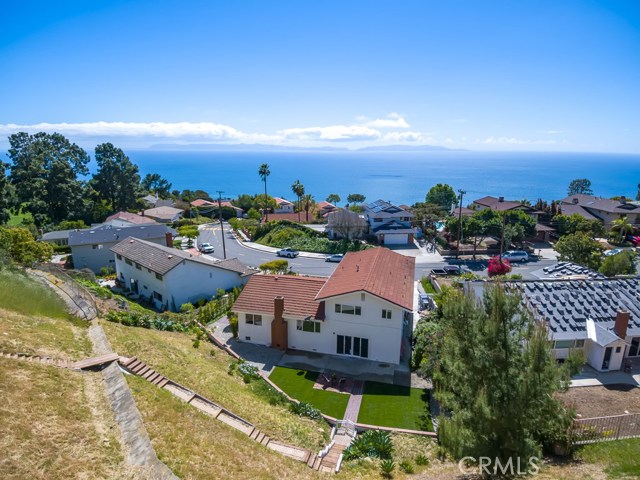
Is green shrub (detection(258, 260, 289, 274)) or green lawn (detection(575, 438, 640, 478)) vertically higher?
green lawn (detection(575, 438, 640, 478))

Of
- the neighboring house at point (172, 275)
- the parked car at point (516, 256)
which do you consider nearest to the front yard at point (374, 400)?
the neighboring house at point (172, 275)

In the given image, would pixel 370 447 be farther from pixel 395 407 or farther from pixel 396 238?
pixel 396 238

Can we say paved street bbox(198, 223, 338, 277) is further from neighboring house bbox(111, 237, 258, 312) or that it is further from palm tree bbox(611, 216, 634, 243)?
palm tree bbox(611, 216, 634, 243)

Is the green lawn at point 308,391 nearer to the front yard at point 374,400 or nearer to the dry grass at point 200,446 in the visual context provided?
the front yard at point 374,400

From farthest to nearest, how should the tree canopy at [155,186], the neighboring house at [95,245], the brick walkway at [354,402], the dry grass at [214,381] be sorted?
1. the tree canopy at [155,186]
2. the neighboring house at [95,245]
3. the brick walkway at [354,402]
4. the dry grass at [214,381]

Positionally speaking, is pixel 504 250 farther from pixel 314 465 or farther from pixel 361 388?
pixel 314 465

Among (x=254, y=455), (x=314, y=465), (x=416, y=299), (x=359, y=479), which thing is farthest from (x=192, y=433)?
(x=416, y=299)

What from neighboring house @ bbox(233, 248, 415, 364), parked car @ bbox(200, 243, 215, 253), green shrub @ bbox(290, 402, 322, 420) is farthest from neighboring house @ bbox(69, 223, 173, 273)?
green shrub @ bbox(290, 402, 322, 420)
